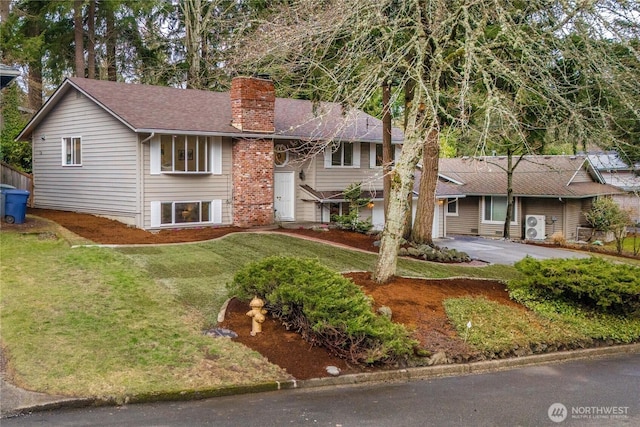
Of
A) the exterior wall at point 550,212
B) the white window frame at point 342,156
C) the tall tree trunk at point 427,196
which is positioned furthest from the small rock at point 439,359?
the exterior wall at point 550,212

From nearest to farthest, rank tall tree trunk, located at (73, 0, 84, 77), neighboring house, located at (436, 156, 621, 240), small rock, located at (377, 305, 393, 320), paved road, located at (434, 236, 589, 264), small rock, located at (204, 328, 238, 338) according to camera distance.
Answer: small rock, located at (204, 328, 238, 338) < small rock, located at (377, 305, 393, 320) < paved road, located at (434, 236, 589, 264) < tall tree trunk, located at (73, 0, 84, 77) < neighboring house, located at (436, 156, 621, 240)

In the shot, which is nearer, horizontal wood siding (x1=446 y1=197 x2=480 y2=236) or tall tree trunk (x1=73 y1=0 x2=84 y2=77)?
tall tree trunk (x1=73 y1=0 x2=84 y2=77)

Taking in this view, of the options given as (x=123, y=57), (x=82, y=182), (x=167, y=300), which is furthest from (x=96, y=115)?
(x=123, y=57)

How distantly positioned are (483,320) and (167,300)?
536 cm

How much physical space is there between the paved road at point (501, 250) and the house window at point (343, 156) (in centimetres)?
506

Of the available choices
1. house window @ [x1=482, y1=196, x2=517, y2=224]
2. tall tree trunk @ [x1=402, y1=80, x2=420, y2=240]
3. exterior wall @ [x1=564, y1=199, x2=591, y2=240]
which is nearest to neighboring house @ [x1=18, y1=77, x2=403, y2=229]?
tall tree trunk @ [x1=402, y1=80, x2=420, y2=240]

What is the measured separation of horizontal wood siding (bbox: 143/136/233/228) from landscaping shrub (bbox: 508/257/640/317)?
10810mm

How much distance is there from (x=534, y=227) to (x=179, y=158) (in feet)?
64.8

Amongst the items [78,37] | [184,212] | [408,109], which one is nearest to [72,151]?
[184,212]

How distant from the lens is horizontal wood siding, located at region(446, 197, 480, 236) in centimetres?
3210

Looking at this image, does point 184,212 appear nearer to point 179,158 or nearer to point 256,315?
point 179,158

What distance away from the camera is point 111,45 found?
31469 mm

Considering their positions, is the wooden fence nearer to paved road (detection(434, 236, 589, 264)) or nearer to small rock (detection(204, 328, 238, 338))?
small rock (detection(204, 328, 238, 338))

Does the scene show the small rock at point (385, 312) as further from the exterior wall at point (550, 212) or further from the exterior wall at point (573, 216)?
the exterior wall at point (573, 216)
